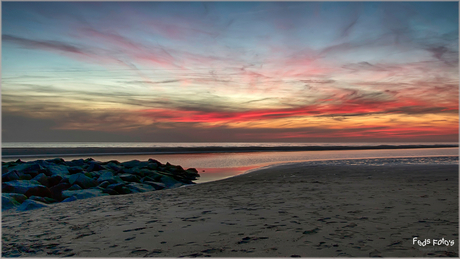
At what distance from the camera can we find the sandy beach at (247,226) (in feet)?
13.7

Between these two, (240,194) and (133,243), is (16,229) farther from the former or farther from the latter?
(240,194)

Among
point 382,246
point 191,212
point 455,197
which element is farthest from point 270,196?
point 455,197

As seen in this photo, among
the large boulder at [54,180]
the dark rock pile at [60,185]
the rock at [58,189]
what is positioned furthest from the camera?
the large boulder at [54,180]

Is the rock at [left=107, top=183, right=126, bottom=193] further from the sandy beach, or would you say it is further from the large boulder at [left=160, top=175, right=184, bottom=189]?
the large boulder at [left=160, top=175, right=184, bottom=189]

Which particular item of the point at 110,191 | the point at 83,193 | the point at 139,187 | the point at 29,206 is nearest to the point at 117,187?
the point at 110,191

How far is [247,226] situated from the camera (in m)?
5.23

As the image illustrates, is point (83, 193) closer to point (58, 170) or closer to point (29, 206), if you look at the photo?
point (29, 206)

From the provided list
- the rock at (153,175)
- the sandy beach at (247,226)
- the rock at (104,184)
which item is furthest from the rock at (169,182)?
the sandy beach at (247,226)

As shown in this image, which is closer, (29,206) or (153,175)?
(29,206)

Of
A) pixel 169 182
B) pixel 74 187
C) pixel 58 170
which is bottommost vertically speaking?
pixel 169 182

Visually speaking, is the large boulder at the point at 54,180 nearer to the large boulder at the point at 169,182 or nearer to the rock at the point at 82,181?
the rock at the point at 82,181

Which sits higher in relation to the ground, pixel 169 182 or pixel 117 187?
pixel 117 187

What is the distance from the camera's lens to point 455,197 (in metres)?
7.35

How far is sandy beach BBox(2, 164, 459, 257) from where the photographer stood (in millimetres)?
4172
